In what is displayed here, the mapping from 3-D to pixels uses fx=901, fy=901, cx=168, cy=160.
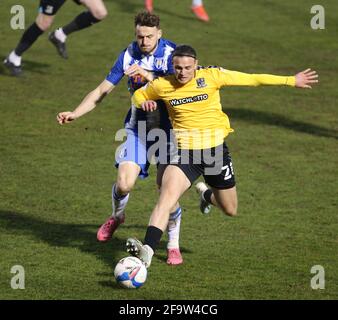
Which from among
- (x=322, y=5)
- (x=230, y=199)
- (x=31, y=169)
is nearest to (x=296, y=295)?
(x=230, y=199)

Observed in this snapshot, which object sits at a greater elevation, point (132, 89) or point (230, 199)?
point (132, 89)

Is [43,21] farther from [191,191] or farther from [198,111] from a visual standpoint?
[198,111]

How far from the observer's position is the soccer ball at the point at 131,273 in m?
8.66

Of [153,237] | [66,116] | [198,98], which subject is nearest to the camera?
[153,237]

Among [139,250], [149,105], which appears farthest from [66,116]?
[139,250]

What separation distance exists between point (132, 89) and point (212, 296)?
9.02 feet

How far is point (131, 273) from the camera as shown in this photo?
8.66 metres

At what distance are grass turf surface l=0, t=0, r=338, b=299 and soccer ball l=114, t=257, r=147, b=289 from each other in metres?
0.18

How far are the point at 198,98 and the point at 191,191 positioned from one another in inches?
137

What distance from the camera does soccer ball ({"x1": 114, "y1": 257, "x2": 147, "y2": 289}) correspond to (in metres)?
8.66

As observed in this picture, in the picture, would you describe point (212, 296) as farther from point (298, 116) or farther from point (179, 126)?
point (298, 116)

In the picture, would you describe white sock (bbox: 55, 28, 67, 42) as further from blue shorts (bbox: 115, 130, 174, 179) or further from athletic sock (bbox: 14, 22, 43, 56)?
blue shorts (bbox: 115, 130, 174, 179)

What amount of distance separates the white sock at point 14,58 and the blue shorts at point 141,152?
8598 mm

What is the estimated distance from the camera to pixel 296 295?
8.84 m
